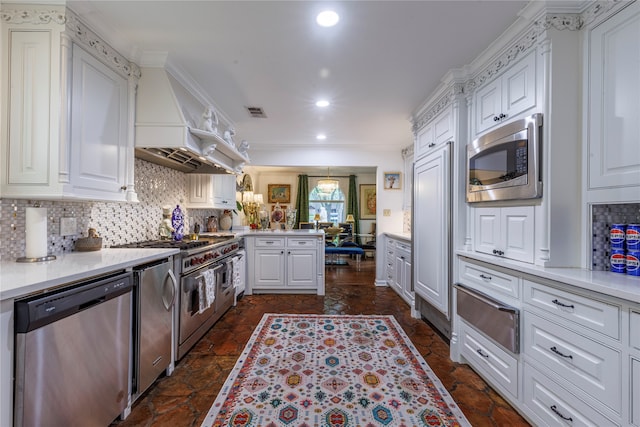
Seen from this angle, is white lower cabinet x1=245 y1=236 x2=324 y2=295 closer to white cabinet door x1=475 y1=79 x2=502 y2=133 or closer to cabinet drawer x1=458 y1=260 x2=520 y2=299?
cabinet drawer x1=458 y1=260 x2=520 y2=299

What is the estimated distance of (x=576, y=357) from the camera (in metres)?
1.28

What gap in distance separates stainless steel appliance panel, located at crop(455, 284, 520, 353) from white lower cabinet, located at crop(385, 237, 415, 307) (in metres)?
1.16

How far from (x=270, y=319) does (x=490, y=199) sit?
8.20 feet

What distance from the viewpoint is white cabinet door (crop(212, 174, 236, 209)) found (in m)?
3.72

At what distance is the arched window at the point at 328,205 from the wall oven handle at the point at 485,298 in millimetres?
6310

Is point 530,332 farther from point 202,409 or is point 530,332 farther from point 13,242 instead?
point 13,242

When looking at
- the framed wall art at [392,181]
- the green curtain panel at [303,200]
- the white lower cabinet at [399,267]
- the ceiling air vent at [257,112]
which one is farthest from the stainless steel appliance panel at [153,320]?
the green curtain panel at [303,200]

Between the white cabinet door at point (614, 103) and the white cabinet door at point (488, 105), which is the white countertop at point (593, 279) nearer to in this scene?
the white cabinet door at point (614, 103)

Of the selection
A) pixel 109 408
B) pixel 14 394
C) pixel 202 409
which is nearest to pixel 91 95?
pixel 14 394

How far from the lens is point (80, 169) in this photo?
1.64 m

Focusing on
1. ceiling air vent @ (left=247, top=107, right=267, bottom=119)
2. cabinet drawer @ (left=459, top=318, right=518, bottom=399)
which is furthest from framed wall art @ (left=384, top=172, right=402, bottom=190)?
cabinet drawer @ (left=459, top=318, right=518, bottom=399)

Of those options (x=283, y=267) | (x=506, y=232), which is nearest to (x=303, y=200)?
(x=283, y=267)

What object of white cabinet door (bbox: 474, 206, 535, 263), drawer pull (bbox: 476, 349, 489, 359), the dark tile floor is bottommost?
the dark tile floor

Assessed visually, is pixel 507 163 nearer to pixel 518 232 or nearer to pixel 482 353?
pixel 518 232
